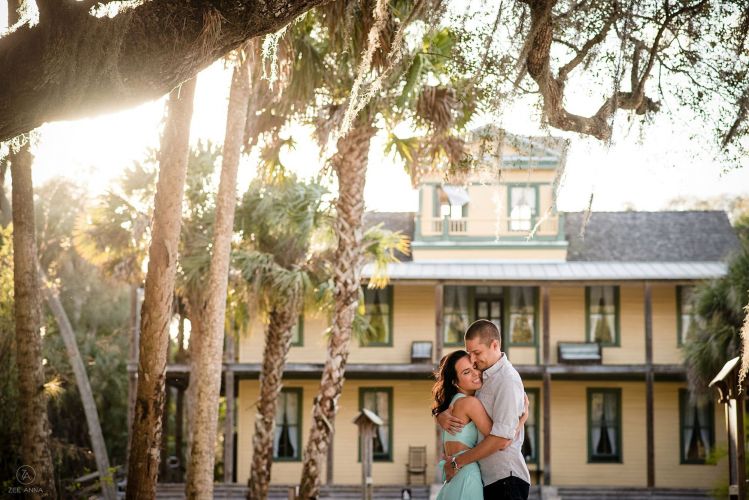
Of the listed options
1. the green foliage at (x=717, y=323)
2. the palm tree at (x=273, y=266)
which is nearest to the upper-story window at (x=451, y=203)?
the green foliage at (x=717, y=323)

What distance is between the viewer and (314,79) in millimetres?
14773

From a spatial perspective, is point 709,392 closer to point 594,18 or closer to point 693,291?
point 693,291

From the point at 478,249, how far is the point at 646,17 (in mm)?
19995

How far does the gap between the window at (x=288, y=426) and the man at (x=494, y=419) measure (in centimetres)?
2202

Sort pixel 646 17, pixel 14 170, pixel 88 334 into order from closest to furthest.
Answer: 1. pixel 646 17
2. pixel 14 170
3. pixel 88 334

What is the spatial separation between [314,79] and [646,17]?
6803 millimetres

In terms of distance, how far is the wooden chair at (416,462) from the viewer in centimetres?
2684

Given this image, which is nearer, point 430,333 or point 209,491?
point 209,491

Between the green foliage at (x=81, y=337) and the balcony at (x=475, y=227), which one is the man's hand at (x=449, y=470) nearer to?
the balcony at (x=475, y=227)

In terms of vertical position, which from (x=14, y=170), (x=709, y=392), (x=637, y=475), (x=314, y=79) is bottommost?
(x=637, y=475)

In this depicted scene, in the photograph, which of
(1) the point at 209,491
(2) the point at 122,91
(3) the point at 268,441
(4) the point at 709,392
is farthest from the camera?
(4) the point at 709,392

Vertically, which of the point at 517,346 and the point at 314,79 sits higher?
the point at 314,79

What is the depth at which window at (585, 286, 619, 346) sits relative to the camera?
91.3 ft

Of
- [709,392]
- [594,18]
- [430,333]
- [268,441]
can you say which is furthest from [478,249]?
[594,18]
